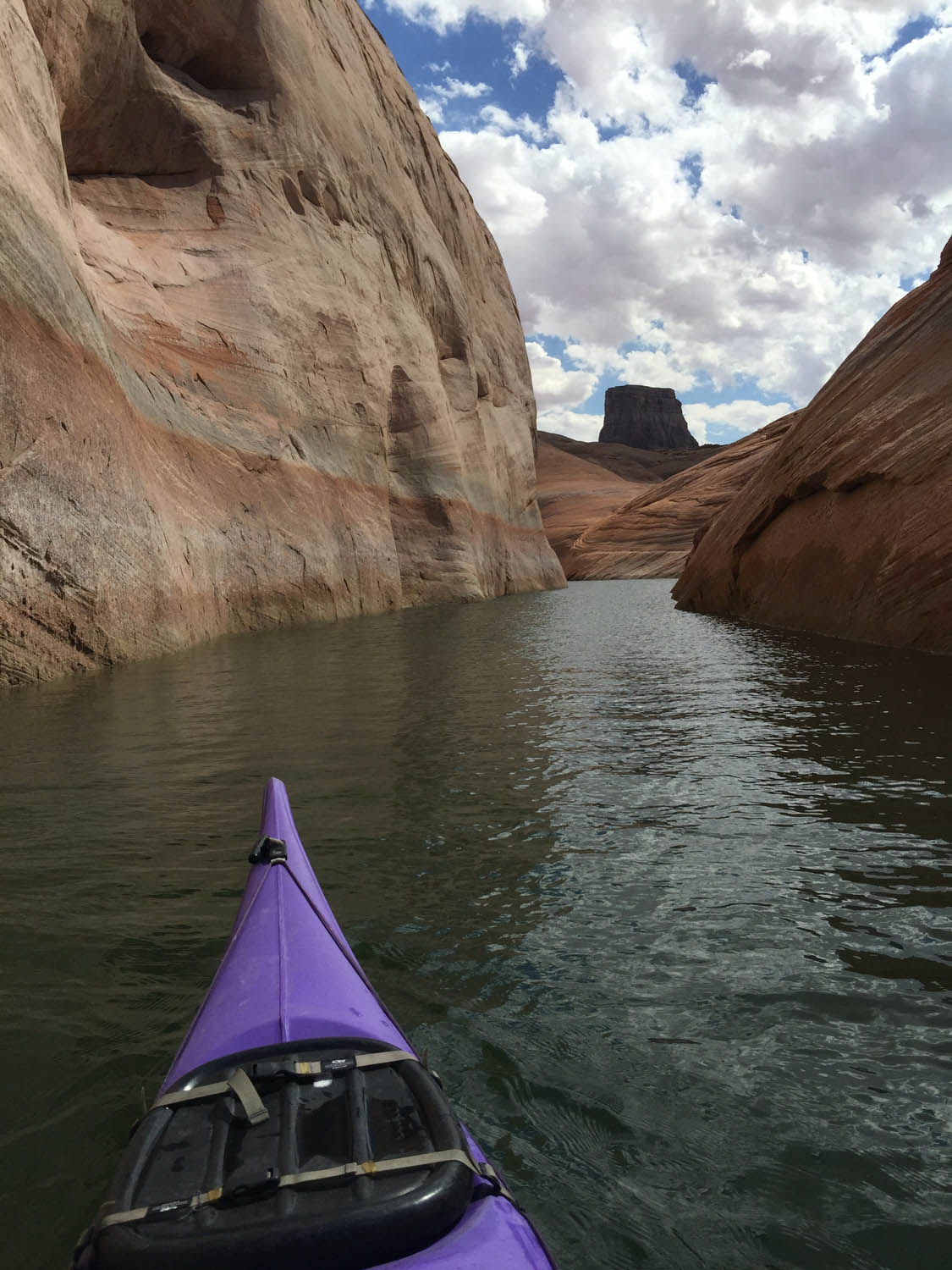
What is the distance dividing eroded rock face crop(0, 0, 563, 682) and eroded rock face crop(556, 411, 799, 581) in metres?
21.5

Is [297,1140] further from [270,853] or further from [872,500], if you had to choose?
[872,500]

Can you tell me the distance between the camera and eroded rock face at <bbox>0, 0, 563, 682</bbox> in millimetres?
10719

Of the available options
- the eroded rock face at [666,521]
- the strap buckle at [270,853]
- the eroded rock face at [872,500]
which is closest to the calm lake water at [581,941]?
the strap buckle at [270,853]

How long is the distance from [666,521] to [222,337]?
40.7 m

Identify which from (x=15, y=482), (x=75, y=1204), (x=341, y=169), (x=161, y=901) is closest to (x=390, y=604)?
(x=341, y=169)

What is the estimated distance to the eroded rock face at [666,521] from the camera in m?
53.8

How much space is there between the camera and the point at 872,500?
12469 millimetres

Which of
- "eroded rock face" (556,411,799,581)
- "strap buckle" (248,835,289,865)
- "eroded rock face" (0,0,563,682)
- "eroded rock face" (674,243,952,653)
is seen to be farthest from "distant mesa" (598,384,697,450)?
"strap buckle" (248,835,289,865)

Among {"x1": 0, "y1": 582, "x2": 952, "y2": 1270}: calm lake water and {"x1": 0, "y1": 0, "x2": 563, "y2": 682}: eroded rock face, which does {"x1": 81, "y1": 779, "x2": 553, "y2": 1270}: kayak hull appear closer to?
{"x1": 0, "y1": 582, "x2": 952, "y2": 1270}: calm lake water

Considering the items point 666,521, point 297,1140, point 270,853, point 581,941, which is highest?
point 666,521

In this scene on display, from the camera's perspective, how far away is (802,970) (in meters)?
3.14

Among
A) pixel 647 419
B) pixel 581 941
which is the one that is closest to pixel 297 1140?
pixel 581 941

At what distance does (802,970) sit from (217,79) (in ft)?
85.2

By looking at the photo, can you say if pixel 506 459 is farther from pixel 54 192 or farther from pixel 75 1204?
pixel 75 1204
